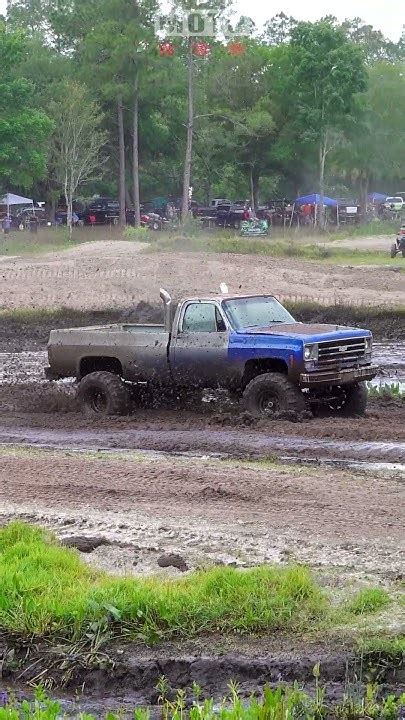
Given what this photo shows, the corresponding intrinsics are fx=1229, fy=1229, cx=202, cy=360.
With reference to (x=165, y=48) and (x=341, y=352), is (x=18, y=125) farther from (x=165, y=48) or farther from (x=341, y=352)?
(x=341, y=352)

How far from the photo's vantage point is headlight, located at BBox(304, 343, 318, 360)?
15.7m

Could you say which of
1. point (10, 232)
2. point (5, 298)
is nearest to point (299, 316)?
point (5, 298)

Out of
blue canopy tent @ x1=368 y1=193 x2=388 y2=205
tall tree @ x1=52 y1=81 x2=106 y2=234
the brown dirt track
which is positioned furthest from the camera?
blue canopy tent @ x1=368 y1=193 x2=388 y2=205

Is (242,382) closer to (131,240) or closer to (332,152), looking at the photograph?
(131,240)

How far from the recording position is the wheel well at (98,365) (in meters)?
17.6

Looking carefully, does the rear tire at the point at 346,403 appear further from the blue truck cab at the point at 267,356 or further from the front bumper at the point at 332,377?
the front bumper at the point at 332,377

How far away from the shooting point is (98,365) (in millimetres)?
17859

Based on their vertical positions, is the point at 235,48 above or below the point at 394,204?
above

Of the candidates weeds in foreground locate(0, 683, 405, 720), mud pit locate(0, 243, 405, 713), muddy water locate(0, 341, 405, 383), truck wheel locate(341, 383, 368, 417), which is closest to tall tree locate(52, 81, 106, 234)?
muddy water locate(0, 341, 405, 383)

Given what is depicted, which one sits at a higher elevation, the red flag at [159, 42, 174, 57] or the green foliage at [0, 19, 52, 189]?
the red flag at [159, 42, 174, 57]

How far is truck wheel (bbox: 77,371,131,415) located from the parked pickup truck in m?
0.01

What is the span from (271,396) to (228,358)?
31.7 inches

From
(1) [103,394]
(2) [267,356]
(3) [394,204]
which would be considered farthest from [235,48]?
(2) [267,356]

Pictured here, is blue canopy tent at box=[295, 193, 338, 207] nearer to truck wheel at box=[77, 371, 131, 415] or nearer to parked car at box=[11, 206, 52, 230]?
parked car at box=[11, 206, 52, 230]
